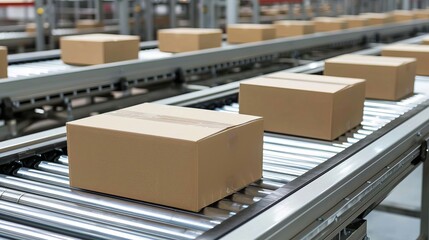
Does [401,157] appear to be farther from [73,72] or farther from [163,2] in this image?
[163,2]

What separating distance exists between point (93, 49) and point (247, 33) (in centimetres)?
204

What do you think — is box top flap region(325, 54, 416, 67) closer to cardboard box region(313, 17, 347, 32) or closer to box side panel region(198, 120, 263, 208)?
box side panel region(198, 120, 263, 208)

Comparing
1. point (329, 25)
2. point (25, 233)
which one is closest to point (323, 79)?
point (25, 233)

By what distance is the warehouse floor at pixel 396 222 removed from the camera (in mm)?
3520

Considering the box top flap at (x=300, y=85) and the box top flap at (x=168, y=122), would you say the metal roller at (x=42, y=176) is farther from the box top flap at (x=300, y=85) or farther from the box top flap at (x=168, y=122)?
the box top flap at (x=300, y=85)

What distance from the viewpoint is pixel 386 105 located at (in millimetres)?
2691

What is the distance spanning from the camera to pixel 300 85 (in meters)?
2.20

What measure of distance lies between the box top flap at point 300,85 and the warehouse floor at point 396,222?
144cm

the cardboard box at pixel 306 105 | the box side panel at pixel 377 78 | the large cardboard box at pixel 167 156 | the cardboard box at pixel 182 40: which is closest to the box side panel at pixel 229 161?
the large cardboard box at pixel 167 156

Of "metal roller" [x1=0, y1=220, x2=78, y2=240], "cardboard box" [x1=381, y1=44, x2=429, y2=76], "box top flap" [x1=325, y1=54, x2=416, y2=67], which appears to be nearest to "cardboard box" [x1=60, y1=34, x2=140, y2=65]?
"box top flap" [x1=325, y1=54, x2=416, y2=67]

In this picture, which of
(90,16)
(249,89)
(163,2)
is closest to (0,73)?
(249,89)

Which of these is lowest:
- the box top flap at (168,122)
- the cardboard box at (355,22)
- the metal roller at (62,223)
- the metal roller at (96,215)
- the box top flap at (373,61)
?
the metal roller at (62,223)

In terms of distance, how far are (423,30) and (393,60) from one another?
6.97m

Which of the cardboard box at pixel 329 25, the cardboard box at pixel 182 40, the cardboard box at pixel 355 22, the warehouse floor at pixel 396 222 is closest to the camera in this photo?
the warehouse floor at pixel 396 222
